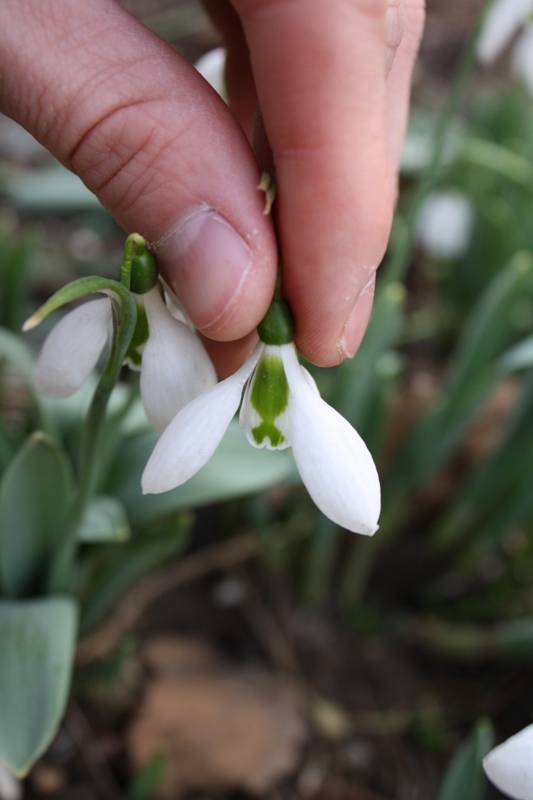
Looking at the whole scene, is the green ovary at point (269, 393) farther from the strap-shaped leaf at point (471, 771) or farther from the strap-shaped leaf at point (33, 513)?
the strap-shaped leaf at point (471, 771)

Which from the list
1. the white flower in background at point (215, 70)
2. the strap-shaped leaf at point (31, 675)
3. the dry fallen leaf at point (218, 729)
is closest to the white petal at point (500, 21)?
the white flower in background at point (215, 70)

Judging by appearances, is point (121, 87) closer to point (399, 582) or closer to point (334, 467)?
point (334, 467)

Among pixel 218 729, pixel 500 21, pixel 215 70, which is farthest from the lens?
pixel 218 729

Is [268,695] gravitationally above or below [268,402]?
below

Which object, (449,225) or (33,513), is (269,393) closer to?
(33,513)

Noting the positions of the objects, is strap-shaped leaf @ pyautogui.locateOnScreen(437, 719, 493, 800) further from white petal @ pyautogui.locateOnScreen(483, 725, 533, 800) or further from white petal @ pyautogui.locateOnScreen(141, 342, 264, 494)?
white petal @ pyautogui.locateOnScreen(141, 342, 264, 494)

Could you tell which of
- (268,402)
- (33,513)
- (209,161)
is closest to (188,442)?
(268,402)

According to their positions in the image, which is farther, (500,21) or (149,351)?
(500,21)
